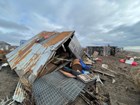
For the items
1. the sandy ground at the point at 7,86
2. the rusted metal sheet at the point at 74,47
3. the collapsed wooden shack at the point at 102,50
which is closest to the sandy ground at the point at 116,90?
the sandy ground at the point at 7,86

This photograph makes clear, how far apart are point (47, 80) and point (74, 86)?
115 centimetres

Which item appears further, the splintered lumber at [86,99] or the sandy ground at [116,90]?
the sandy ground at [116,90]

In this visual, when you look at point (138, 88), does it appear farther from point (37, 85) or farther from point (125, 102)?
point (37, 85)

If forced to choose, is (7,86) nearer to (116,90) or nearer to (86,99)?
(86,99)

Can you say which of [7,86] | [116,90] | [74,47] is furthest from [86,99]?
[74,47]

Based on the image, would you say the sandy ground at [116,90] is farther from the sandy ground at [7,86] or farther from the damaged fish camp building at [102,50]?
the damaged fish camp building at [102,50]

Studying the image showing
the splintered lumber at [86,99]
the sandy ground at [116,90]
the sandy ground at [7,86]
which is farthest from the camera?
the sandy ground at [7,86]

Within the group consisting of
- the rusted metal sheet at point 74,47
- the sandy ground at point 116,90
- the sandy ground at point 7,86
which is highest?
the rusted metal sheet at point 74,47

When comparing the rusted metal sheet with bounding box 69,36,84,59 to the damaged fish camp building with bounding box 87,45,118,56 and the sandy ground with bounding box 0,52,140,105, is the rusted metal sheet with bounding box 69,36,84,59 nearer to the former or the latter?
the sandy ground with bounding box 0,52,140,105

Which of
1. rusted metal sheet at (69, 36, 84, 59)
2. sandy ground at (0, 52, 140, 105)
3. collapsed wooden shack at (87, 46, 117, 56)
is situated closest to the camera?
sandy ground at (0, 52, 140, 105)

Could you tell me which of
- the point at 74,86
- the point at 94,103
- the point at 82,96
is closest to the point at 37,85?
the point at 74,86

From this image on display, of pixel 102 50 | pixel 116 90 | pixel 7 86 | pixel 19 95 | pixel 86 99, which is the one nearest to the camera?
pixel 86 99

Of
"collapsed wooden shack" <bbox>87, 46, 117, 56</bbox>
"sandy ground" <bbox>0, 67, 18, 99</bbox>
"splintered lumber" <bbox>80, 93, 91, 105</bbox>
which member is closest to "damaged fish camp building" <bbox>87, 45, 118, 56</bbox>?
"collapsed wooden shack" <bbox>87, 46, 117, 56</bbox>

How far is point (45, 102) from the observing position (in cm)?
314
